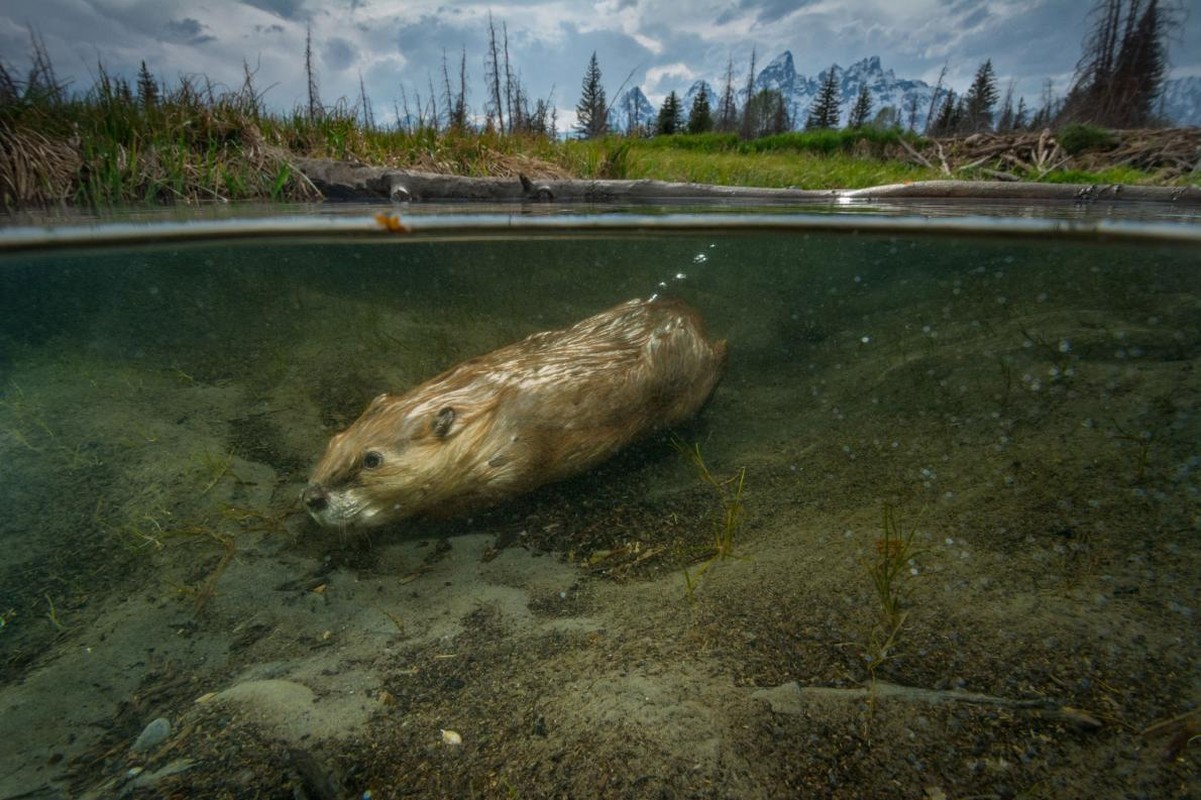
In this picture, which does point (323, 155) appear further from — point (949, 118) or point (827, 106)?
point (827, 106)

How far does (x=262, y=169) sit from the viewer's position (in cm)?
787

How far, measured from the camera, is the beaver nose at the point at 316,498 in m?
2.79

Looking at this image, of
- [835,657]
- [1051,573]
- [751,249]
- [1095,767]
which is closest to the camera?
[1095,767]

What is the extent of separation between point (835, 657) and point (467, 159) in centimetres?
936

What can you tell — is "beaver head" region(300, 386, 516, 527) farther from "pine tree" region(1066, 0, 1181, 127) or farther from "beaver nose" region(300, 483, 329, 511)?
"pine tree" region(1066, 0, 1181, 127)

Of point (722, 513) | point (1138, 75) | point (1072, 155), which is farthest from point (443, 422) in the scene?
point (1138, 75)

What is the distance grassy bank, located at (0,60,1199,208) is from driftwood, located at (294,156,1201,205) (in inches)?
20.3

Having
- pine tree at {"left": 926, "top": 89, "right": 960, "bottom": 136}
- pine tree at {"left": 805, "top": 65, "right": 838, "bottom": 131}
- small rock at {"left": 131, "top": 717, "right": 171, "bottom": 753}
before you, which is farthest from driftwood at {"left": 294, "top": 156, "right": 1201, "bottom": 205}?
pine tree at {"left": 805, "top": 65, "right": 838, "bottom": 131}

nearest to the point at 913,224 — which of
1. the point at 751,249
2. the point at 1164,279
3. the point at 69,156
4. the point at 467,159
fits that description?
the point at 751,249

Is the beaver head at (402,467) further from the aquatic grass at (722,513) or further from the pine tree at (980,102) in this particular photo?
the pine tree at (980,102)

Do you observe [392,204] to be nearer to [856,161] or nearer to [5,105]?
[5,105]

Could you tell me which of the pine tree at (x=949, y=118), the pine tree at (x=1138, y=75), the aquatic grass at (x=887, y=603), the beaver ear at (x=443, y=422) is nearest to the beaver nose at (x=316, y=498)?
the beaver ear at (x=443, y=422)

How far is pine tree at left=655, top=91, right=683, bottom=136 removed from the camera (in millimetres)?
26188

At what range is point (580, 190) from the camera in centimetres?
792
